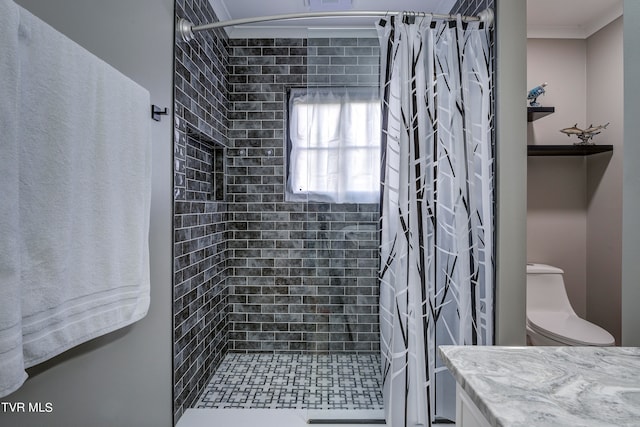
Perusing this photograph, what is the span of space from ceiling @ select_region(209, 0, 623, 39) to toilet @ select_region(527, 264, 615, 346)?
1.96 metres

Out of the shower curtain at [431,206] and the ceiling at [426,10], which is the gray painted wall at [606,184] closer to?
the ceiling at [426,10]

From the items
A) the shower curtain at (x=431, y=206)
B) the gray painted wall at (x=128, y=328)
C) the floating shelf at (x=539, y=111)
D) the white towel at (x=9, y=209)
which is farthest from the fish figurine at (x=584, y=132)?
the white towel at (x=9, y=209)

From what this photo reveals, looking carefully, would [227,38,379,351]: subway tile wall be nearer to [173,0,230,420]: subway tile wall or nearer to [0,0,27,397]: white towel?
[173,0,230,420]: subway tile wall

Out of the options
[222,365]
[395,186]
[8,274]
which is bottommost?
[222,365]

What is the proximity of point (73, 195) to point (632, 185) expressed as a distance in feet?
5.17

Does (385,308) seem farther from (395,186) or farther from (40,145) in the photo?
(40,145)

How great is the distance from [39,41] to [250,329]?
7.63ft

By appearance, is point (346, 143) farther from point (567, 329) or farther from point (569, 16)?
point (569, 16)

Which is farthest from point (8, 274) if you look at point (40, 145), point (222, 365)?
point (222, 365)

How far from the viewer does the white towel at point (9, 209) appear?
25.6 inches

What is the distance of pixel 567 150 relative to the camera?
257 cm

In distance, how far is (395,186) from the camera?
170 cm

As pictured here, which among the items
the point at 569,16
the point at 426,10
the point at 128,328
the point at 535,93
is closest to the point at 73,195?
the point at 128,328

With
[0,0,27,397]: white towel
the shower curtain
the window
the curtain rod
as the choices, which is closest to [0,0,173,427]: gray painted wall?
the curtain rod
